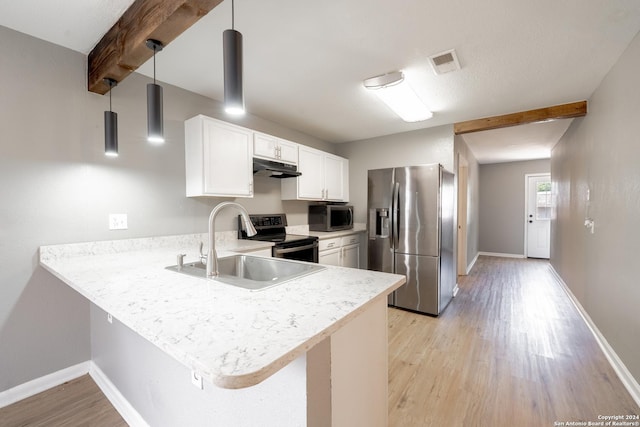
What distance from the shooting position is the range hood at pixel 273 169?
2.92m

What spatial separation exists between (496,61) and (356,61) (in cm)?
109

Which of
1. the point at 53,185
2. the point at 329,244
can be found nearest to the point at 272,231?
the point at 329,244

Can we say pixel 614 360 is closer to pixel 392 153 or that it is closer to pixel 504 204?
pixel 392 153

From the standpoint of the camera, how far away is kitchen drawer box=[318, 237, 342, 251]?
11.1 ft

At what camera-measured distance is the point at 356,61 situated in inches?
83.7

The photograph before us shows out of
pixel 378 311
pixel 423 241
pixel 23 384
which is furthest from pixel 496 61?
pixel 23 384

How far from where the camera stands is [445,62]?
6.95 ft

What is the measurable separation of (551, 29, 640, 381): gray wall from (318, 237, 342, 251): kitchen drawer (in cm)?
259

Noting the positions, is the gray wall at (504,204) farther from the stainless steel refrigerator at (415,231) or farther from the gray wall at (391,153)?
the stainless steel refrigerator at (415,231)

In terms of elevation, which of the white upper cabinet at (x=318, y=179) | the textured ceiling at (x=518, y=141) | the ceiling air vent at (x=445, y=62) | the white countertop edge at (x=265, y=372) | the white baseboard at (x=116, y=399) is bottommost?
the white baseboard at (x=116, y=399)

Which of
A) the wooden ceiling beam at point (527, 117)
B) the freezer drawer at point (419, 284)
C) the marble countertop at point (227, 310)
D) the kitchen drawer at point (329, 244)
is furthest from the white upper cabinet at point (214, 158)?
the wooden ceiling beam at point (527, 117)

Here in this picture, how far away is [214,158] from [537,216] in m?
7.48

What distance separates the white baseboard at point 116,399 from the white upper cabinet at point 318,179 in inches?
95.3

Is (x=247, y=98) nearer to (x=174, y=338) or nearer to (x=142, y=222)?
(x=142, y=222)
